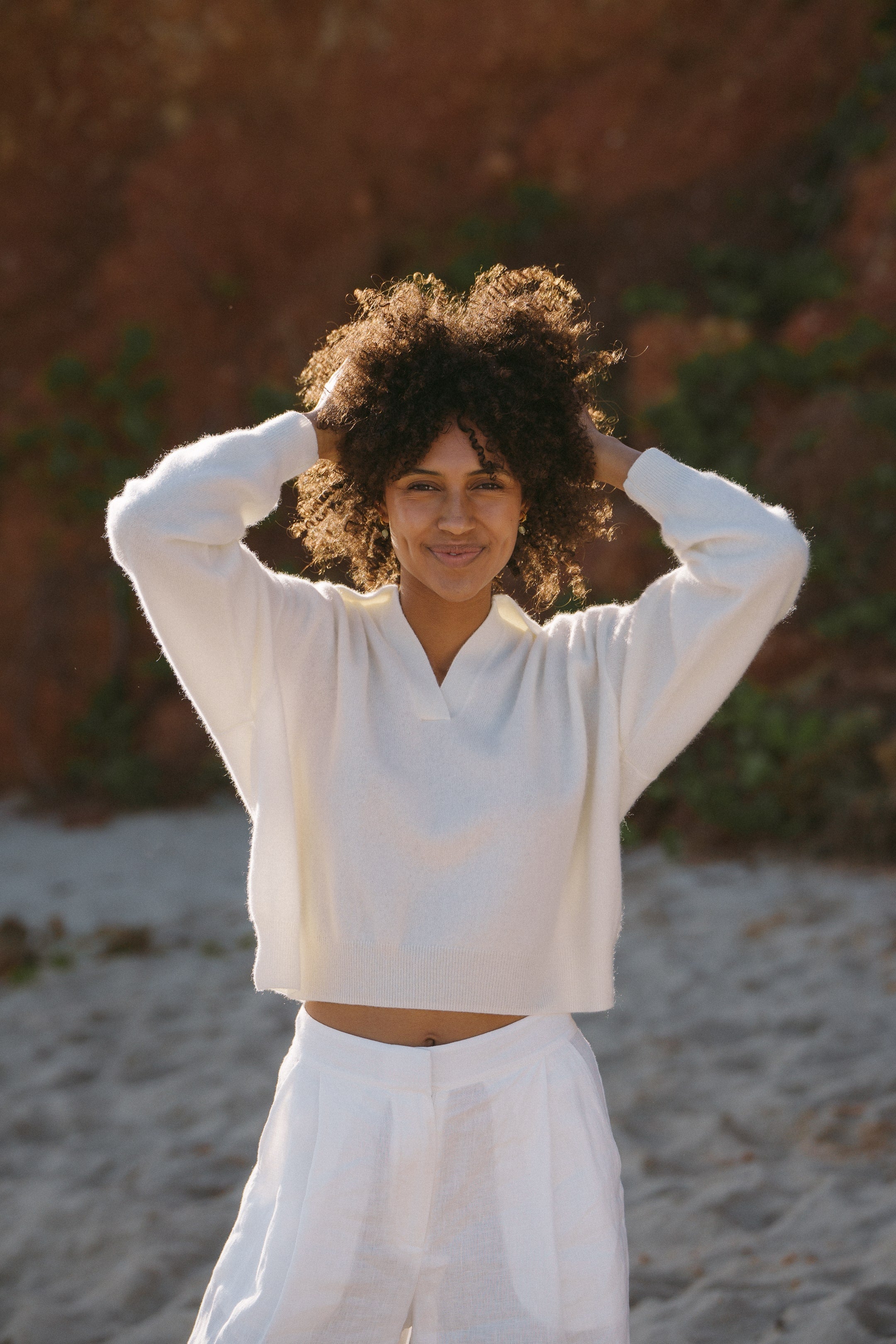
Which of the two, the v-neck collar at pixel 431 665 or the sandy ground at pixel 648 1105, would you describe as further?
the sandy ground at pixel 648 1105

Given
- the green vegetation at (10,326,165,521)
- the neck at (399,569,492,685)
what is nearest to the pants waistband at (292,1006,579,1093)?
the neck at (399,569,492,685)

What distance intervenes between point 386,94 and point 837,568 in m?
5.12

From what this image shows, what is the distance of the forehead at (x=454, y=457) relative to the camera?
1.70 metres

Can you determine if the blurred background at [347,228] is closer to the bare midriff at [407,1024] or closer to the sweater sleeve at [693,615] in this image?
the sweater sleeve at [693,615]

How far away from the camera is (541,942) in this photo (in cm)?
167

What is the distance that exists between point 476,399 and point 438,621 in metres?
0.32

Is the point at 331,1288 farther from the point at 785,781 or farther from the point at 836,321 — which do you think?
the point at 836,321

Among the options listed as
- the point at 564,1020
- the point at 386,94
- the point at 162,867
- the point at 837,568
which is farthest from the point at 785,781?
the point at 386,94

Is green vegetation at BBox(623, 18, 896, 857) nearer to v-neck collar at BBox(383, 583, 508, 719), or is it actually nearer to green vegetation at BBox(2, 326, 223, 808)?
green vegetation at BBox(2, 326, 223, 808)

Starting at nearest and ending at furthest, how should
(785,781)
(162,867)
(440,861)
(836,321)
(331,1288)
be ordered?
(331,1288) < (440,861) < (785,781) < (162,867) < (836,321)

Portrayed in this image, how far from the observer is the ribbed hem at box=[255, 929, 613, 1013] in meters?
1.59

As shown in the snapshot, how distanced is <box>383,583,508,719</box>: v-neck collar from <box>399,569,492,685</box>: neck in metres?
0.02

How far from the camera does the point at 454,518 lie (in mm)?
1680

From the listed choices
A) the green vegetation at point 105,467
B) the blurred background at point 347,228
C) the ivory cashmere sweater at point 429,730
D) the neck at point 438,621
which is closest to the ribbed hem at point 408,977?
the ivory cashmere sweater at point 429,730
